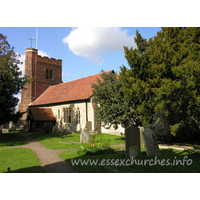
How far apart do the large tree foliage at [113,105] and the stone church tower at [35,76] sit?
2294 centimetres

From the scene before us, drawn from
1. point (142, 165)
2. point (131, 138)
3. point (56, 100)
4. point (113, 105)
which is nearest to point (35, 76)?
point (56, 100)

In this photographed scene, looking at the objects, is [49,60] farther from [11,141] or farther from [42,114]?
[11,141]

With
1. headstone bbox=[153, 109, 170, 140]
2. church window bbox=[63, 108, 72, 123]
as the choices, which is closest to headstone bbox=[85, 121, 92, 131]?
church window bbox=[63, 108, 72, 123]

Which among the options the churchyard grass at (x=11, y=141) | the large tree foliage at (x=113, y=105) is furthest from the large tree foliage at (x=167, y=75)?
the churchyard grass at (x=11, y=141)

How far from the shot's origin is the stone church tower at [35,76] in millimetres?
33906

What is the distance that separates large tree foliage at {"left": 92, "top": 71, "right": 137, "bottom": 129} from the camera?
44.4 ft

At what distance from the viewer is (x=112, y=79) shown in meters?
15.1

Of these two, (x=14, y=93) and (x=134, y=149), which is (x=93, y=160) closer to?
(x=134, y=149)

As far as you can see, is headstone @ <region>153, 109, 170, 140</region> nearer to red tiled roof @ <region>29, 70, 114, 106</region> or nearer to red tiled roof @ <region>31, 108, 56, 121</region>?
red tiled roof @ <region>29, 70, 114, 106</region>

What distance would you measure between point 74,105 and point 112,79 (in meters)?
9.87

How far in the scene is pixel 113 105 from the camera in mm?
13688

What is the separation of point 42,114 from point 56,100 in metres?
2.99

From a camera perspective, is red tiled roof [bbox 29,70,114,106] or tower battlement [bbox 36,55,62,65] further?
tower battlement [bbox 36,55,62,65]

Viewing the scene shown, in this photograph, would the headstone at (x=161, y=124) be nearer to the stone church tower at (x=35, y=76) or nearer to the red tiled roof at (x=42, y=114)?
the red tiled roof at (x=42, y=114)
